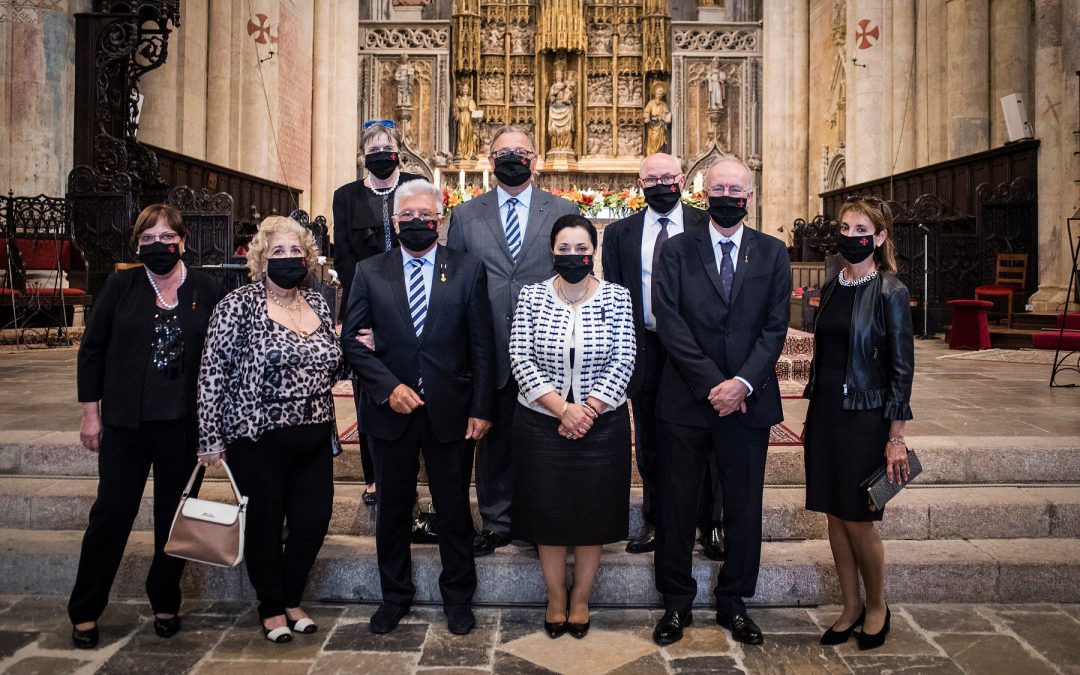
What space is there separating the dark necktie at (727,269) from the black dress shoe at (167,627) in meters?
2.47

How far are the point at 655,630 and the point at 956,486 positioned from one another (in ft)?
6.77

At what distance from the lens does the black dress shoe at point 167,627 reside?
316 cm

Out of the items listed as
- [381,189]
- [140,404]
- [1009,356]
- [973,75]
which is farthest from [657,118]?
[140,404]

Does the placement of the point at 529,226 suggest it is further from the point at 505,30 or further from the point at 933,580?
the point at 505,30

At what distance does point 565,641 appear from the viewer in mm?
3135

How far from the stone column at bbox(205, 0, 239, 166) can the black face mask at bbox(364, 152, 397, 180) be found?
33.6 ft

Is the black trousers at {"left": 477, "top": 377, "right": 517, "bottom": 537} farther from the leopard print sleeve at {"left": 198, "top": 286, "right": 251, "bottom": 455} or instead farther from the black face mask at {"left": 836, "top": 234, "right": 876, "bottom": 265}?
the black face mask at {"left": 836, "top": 234, "right": 876, "bottom": 265}

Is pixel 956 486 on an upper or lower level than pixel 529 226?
lower

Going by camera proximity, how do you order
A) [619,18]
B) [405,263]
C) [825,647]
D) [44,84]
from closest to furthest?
[825,647], [405,263], [44,84], [619,18]

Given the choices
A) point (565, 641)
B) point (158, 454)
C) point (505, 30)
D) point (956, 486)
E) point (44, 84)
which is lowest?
point (565, 641)

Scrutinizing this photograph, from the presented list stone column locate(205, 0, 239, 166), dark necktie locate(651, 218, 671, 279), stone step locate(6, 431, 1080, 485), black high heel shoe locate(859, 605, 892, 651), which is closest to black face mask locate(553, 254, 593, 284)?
dark necktie locate(651, 218, 671, 279)

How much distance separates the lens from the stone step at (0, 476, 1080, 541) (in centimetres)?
394

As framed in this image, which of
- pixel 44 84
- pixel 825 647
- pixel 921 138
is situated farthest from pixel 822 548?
pixel 921 138

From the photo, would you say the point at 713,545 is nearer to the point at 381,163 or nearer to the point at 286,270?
the point at 286,270
